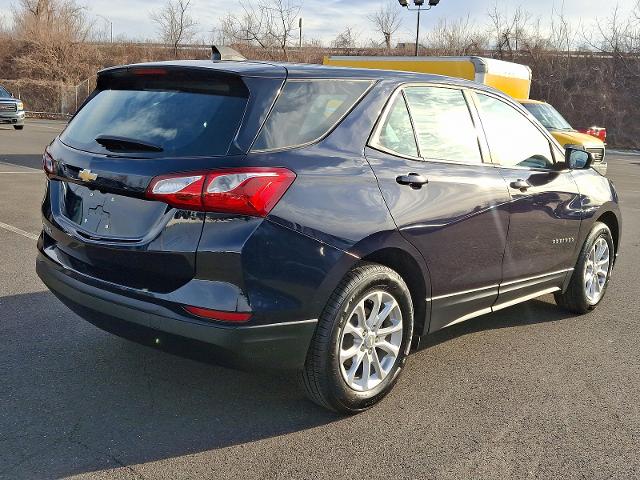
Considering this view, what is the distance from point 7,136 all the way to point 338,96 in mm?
22323

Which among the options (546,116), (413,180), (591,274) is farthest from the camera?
(546,116)

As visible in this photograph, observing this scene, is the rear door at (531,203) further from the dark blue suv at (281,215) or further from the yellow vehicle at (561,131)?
the yellow vehicle at (561,131)

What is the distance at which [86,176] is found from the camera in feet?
10.9

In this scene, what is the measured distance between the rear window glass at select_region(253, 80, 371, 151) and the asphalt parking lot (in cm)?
112

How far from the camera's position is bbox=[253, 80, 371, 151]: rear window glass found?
3.14 m

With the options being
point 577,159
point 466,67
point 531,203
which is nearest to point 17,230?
point 531,203

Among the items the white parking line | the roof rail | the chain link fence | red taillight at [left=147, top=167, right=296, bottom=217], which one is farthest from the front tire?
the chain link fence

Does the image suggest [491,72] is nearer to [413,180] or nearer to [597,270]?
[597,270]

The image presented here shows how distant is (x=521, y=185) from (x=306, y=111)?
180 cm

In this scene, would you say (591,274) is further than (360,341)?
Yes

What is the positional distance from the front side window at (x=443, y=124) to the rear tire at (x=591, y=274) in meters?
1.62

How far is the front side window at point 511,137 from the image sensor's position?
437 centimetres

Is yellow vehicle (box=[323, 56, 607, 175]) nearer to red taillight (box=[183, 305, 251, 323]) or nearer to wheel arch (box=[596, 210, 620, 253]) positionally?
wheel arch (box=[596, 210, 620, 253])

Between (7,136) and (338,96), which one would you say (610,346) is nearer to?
(338,96)
